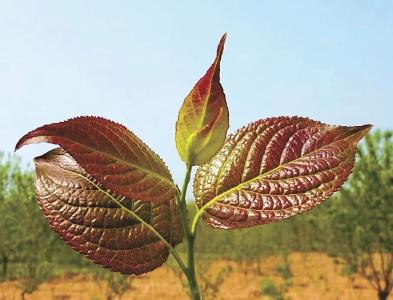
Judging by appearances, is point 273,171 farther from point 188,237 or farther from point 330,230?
point 330,230

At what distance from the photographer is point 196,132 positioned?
21.3 inches

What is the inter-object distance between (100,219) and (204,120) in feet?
0.46

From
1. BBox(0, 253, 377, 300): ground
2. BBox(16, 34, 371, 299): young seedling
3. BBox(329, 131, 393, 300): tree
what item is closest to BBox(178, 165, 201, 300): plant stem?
BBox(16, 34, 371, 299): young seedling

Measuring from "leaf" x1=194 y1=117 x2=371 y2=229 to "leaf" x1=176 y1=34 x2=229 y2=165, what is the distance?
0.04 m

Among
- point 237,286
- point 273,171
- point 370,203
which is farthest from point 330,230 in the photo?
point 273,171

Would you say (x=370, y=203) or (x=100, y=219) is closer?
(x=100, y=219)

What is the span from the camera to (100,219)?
0.58 meters

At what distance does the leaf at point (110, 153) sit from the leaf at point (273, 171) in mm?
60

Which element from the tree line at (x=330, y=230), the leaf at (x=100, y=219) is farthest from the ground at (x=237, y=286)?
the leaf at (x=100, y=219)

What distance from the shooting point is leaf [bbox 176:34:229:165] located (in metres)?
0.54

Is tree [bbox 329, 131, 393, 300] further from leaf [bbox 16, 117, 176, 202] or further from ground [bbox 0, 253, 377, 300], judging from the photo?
leaf [bbox 16, 117, 176, 202]

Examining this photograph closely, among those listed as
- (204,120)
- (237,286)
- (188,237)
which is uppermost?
(237,286)

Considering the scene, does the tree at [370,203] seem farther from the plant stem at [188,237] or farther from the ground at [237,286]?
the plant stem at [188,237]

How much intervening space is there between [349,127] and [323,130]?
0.03 m
